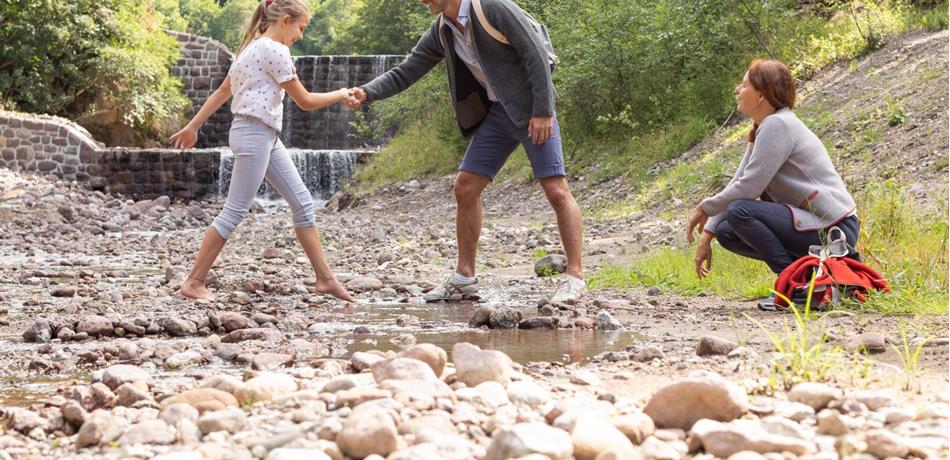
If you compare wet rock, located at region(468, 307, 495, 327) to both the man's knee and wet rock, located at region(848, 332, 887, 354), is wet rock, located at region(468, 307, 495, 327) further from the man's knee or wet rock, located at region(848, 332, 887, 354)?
wet rock, located at region(848, 332, 887, 354)

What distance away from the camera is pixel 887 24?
15.1 metres

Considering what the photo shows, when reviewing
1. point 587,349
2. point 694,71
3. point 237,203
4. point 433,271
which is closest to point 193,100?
point 694,71

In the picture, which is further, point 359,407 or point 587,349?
point 587,349

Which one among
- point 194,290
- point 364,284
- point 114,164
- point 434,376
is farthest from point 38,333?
point 114,164

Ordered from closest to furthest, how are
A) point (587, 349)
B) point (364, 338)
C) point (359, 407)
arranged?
point (359, 407) → point (587, 349) → point (364, 338)

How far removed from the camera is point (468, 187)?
633 cm

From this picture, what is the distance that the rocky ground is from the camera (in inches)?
101

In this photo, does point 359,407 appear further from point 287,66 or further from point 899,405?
point 287,66

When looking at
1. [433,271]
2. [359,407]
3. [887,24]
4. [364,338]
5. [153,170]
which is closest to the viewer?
[359,407]

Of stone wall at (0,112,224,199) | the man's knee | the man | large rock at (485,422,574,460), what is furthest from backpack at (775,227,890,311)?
stone wall at (0,112,224,199)

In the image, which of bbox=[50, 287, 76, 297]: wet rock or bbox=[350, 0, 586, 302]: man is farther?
bbox=[50, 287, 76, 297]: wet rock

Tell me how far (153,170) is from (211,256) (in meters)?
17.6

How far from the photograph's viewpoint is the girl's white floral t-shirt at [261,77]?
19.5 ft

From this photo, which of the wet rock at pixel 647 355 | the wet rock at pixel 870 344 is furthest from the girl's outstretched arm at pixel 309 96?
the wet rock at pixel 870 344
